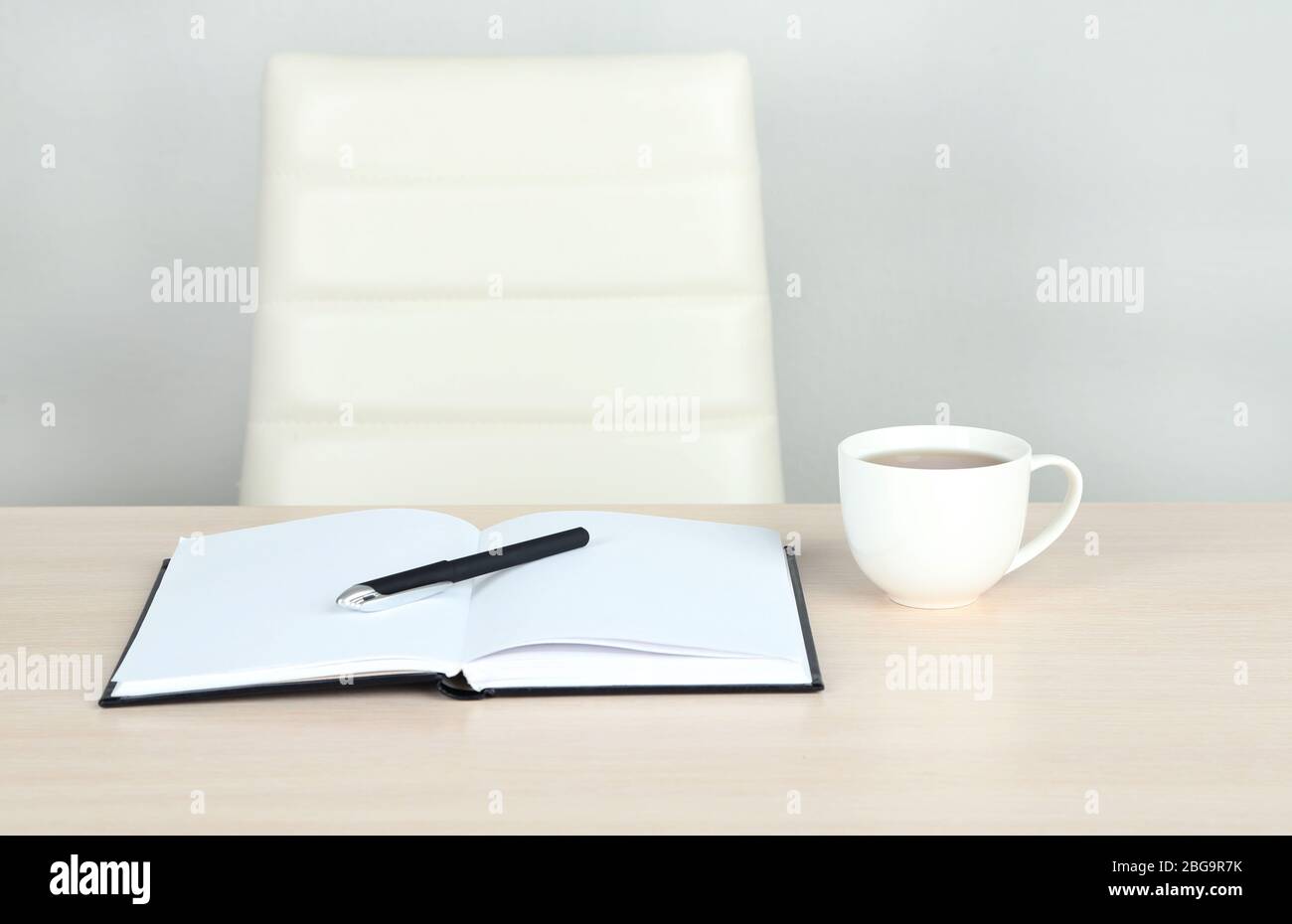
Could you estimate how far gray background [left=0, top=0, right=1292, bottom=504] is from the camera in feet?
6.45

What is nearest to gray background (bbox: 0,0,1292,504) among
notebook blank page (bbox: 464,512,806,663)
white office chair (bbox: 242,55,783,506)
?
white office chair (bbox: 242,55,783,506)

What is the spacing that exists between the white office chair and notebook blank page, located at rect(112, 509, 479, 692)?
38 centimetres

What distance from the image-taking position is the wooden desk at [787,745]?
455 mm

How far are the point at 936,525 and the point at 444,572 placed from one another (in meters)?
0.26

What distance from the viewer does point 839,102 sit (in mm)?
1984

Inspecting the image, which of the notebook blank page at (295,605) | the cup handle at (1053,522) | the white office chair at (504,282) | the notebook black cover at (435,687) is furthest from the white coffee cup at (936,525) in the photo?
the white office chair at (504,282)

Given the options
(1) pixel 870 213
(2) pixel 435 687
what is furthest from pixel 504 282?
(1) pixel 870 213

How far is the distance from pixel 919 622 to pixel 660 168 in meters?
0.66

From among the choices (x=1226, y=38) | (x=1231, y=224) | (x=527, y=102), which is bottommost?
(x=1231, y=224)

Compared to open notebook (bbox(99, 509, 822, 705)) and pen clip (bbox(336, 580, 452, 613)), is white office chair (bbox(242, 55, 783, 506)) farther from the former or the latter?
pen clip (bbox(336, 580, 452, 613))

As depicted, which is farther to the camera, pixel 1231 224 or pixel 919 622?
pixel 1231 224
